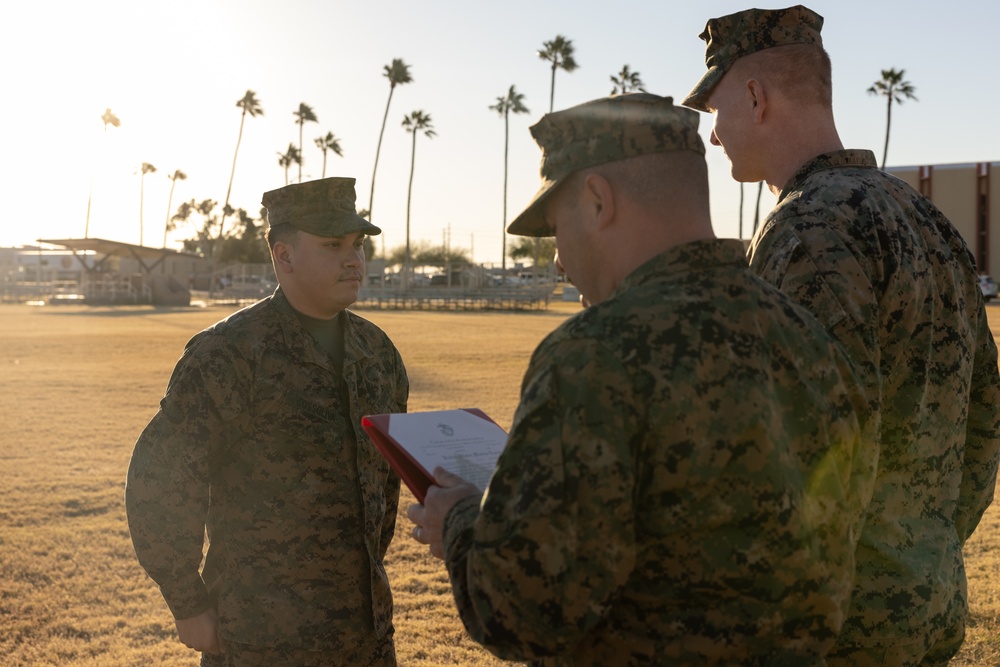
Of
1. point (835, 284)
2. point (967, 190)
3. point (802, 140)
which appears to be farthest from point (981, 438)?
point (967, 190)

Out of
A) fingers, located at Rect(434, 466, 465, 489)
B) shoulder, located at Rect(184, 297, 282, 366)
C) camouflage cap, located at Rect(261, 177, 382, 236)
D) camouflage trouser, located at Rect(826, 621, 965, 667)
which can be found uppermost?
camouflage cap, located at Rect(261, 177, 382, 236)

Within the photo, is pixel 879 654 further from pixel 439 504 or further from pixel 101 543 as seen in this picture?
pixel 101 543

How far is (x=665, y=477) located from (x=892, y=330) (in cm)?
115

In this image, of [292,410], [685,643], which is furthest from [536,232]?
[292,410]

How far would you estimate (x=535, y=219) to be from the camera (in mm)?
2098

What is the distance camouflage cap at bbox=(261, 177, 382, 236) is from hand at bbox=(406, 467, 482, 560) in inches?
71.6

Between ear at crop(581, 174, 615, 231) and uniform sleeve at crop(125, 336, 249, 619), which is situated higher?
ear at crop(581, 174, 615, 231)

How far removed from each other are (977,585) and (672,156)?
18.9 feet

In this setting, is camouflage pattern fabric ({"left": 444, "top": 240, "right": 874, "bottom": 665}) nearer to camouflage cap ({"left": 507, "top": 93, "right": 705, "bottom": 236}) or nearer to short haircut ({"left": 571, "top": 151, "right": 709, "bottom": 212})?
short haircut ({"left": 571, "top": 151, "right": 709, "bottom": 212})

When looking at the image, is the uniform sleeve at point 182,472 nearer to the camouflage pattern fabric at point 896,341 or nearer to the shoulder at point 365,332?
the shoulder at point 365,332

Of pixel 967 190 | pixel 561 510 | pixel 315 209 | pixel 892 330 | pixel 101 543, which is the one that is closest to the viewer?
pixel 561 510

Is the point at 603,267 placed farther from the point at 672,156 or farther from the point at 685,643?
the point at 685,643

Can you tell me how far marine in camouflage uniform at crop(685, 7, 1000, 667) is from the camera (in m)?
2.52

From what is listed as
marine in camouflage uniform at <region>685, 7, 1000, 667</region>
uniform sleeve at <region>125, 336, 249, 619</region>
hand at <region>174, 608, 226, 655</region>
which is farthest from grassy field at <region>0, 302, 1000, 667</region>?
marine in camouflage uniform at <region>685, 7, 1000, 667</region>
